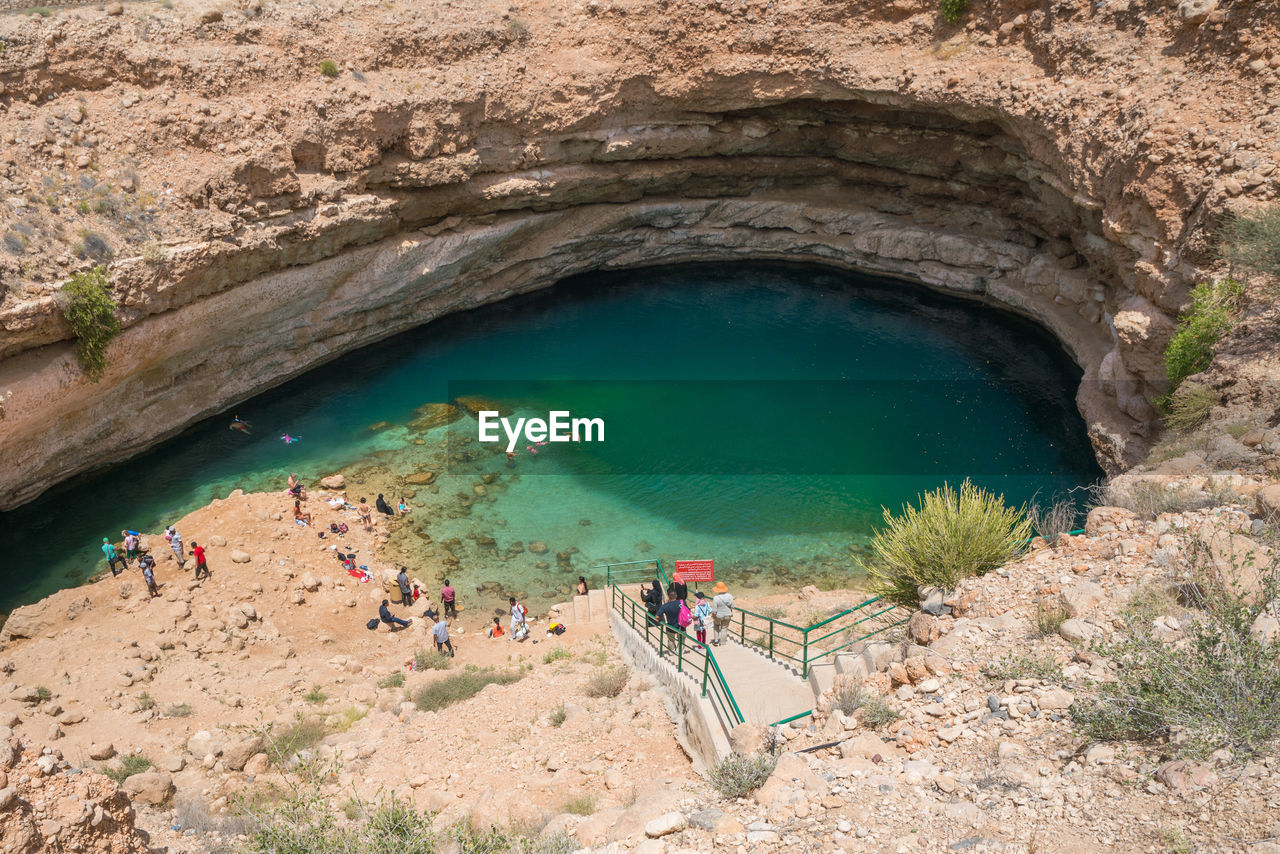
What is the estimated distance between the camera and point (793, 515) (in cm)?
2269

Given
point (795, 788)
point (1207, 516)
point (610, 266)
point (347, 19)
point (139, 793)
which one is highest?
point (347, 19)

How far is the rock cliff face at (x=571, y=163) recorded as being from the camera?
19422 millimetres

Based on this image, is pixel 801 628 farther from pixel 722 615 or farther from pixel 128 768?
pixel 128 768

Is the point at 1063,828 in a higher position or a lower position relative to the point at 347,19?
lower

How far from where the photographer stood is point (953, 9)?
77.2ft

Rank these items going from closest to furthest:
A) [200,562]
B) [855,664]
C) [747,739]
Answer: [747,739] → [855,664] → [200,562]

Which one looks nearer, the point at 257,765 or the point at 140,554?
the point at 257,765

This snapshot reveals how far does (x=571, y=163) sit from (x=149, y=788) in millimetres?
21315

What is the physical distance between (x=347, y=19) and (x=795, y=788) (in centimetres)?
2289

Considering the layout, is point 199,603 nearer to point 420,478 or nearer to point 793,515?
point 420,478

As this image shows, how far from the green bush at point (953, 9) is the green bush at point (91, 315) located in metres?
22.3

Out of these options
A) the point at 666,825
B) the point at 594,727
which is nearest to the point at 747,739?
the point at 666,825

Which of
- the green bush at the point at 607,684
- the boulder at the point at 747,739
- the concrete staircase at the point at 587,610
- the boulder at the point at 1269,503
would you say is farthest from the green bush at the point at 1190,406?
the concrete staircase at the point at 587,610

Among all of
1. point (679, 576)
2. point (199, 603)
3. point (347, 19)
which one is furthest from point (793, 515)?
point (347, 19)
